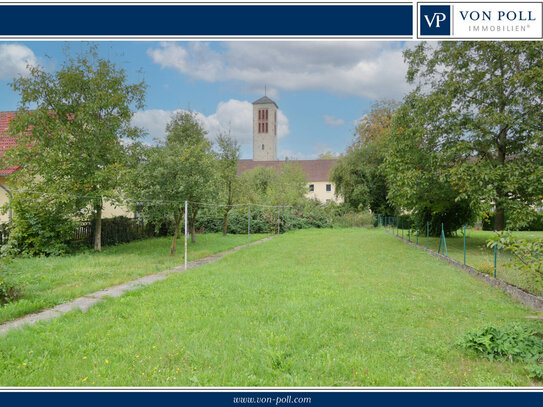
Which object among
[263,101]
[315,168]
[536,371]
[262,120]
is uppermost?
[263,101]

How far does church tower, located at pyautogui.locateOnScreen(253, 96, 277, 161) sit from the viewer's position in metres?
78.8

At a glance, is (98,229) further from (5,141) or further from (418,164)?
(418,164)

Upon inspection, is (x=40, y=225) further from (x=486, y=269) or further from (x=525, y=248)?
(x=486, y=269)

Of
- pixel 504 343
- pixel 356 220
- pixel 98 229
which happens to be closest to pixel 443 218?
pixel 356 220

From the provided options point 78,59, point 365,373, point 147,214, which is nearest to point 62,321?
point 365,373

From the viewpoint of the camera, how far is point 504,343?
4234 mm

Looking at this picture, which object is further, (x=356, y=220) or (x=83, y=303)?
(x=356, y=220)

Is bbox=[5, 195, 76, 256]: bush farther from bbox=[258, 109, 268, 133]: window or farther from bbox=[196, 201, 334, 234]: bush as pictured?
bbox=[258, 109, 268, 133]: window

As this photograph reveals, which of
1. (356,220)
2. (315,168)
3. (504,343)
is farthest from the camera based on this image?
(315,168)

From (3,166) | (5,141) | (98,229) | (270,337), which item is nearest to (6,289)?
(270,337)

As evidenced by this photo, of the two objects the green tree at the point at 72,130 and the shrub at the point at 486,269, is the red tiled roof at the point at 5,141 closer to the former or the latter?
the green tree at the point at 72,130

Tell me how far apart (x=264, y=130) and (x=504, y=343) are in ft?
254

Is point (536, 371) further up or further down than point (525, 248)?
further down

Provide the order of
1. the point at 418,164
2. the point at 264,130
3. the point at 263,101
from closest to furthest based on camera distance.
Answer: the point at 418,164
the point at 264,130
the point at 263,101
